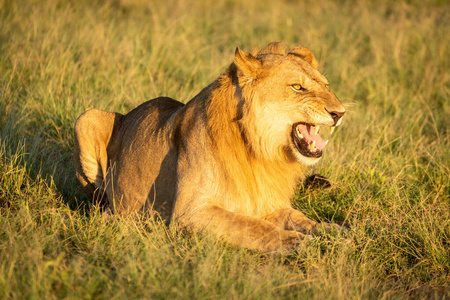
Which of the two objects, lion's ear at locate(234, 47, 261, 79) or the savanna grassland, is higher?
lion's ear at locate(234, 47, 261, 79)

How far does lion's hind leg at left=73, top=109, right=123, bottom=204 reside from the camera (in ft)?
15.2

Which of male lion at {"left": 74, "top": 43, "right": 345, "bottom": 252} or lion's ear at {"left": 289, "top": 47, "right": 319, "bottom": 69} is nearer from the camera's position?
male lion at {"left": 74, "top": 43, "right": 345, "bottom": 252}

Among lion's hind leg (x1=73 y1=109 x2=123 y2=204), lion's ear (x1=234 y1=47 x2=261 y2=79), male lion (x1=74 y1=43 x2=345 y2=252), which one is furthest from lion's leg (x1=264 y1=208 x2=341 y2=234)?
lion's hind leg (x1=73 y1=109 x2=123 y2=204)

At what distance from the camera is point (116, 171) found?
4504mm

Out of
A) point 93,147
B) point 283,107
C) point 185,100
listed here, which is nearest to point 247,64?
point 283,107

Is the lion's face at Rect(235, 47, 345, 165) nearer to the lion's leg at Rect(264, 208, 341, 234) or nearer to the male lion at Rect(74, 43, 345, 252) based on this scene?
the male lion at Rect(74, 43, 345, 252)

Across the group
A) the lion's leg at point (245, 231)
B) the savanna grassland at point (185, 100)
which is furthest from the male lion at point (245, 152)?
the savanna grassland at point (185, 100)

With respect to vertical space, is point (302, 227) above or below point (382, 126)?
below

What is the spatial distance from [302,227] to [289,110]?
2.93ft

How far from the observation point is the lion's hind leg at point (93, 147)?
15.2ft

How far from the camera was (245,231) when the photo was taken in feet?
12.0

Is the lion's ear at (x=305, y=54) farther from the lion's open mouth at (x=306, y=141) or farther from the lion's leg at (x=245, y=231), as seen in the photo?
the lion's leg at (x=245, y=231)

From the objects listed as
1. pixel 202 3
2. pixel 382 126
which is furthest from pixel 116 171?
pixel 202 3

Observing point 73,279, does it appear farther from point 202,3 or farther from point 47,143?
point 202,3
